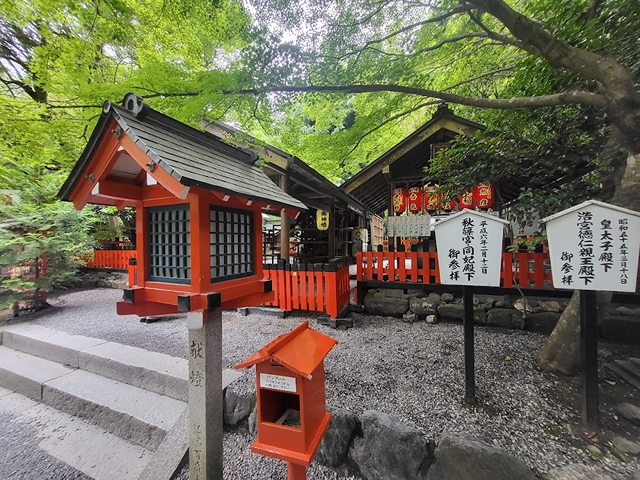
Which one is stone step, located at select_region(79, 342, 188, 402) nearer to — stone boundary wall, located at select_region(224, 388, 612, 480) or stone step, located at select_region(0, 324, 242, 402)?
stone step, located at select_region(0, 324, 242, 402)

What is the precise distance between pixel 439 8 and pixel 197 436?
237 inches

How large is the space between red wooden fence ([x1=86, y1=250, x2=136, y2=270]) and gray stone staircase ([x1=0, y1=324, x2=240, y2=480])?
6.57 meters

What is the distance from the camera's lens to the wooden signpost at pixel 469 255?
2.78 metres

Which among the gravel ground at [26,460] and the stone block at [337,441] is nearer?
the stone block at [337,441]

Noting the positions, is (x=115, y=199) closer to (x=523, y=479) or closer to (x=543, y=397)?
(x=523, y=479)

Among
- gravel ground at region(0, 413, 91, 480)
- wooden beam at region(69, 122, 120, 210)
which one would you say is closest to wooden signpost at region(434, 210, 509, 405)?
wooden beam at region(69, 122, 120, 210)

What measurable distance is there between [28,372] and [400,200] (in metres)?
9.90

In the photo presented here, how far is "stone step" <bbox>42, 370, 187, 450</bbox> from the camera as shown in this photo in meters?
3.27

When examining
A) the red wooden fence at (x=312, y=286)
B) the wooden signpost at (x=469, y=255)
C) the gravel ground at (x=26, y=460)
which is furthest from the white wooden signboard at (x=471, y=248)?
the gravel ground at (x=26, y=460)

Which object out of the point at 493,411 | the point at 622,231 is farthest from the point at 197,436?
the point at 622,231

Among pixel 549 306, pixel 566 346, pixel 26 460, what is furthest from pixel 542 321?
pixel 26 460

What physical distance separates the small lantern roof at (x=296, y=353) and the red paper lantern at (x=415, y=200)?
7734mm

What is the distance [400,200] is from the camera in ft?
29.5

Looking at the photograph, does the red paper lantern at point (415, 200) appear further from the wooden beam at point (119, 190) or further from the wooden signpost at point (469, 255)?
the wooden beam at point (119, 190)
